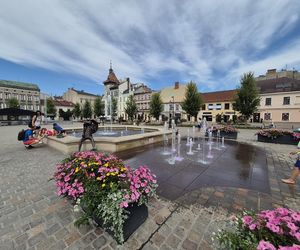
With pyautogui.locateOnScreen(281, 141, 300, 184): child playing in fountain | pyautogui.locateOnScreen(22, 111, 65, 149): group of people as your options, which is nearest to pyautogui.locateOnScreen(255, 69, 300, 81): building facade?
pyautogui.locateOnScreen(281, 141, 300, 184): child playing in fountain

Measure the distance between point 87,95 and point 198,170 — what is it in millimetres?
78672

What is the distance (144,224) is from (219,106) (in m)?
41.4

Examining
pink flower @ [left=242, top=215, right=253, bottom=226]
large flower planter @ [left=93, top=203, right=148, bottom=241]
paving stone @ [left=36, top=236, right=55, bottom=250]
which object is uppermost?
pink flower @ [left=242, top=215, right=253, bottom=226]

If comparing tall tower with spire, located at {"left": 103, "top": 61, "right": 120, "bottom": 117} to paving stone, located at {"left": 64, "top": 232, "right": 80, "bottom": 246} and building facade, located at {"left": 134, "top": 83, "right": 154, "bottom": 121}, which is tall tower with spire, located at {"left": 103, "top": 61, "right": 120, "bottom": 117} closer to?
building facade, located at {"left": 134, "top": 83, "right": 154, "bottom": 121}

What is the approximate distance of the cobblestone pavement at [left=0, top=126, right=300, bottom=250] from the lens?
6.72 ft

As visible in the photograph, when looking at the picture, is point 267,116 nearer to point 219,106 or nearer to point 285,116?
point 285,116

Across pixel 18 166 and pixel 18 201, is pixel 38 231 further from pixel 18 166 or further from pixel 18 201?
pixel 18 166

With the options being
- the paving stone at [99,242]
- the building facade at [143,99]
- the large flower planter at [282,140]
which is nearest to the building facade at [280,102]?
the building facade at [143,99]

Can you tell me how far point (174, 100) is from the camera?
1704 inches

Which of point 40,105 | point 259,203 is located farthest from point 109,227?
point 40,105

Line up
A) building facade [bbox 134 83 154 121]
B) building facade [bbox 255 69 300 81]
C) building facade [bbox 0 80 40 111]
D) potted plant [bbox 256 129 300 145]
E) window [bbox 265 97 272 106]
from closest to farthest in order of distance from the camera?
potted plant [bbox 256 129 300 145] < window [bbox 265 97 272 106] < building facade [bbox 255 69 300 81] < building facade [bbox 134 83 154 121] < building facade [bbox 0 80 40 111]

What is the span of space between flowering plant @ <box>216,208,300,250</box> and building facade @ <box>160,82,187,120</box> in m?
39.8

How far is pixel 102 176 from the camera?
2141 millimetres

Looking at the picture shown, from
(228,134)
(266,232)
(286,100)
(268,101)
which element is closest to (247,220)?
(266,232)
